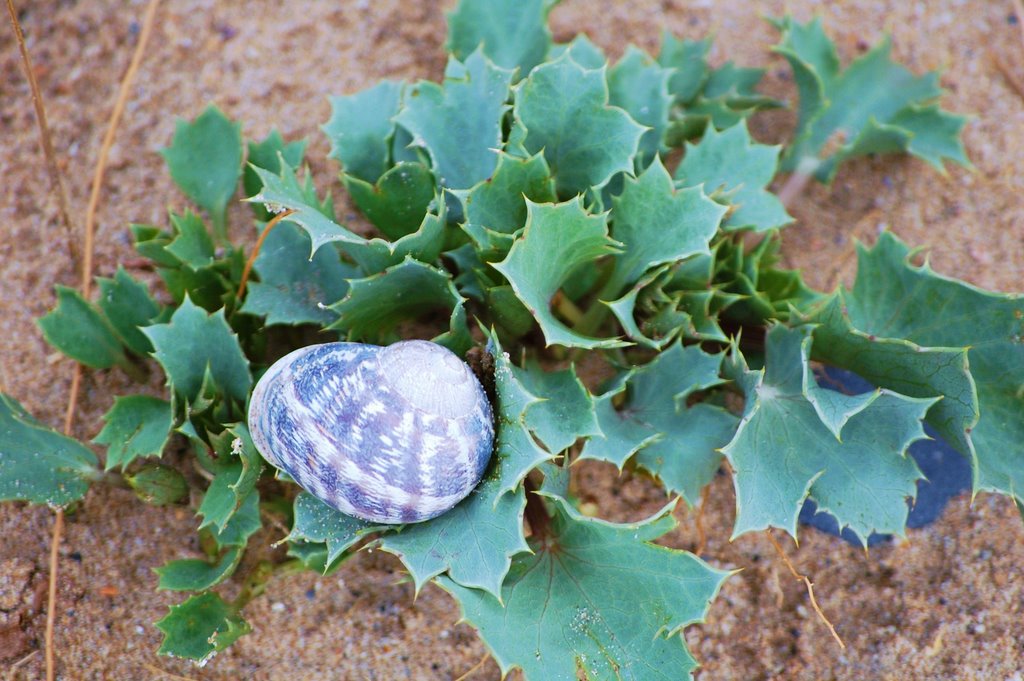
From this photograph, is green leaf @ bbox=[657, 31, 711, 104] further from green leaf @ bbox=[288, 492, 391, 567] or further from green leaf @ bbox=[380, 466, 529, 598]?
green leaf @ bbox=[288, 492, 391, 567]

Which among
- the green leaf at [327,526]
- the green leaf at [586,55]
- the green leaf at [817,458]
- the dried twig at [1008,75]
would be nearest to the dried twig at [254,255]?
the green leaf at [327,526]

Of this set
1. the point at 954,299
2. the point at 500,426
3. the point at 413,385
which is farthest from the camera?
the point at 954,299

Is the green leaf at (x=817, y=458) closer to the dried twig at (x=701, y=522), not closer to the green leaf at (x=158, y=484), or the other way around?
the dried twig at (x=701, y=522)

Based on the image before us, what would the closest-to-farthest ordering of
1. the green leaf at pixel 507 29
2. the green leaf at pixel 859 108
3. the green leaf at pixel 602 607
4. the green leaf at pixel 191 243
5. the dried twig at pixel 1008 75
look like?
the green leaf at pixel 602 607
the green leaf at pixel 191 243
the green leaf at pixel 507 29
the green leaf at pixel 859 108
the dried twig at pixel 1008 75

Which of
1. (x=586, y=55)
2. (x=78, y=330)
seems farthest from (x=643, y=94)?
(x=78, y=330)

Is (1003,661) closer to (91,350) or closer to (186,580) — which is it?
(186,580)

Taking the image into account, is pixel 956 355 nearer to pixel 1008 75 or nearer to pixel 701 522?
pixel 701 522

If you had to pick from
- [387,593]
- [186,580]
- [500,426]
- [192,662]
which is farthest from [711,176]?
[192,662]
